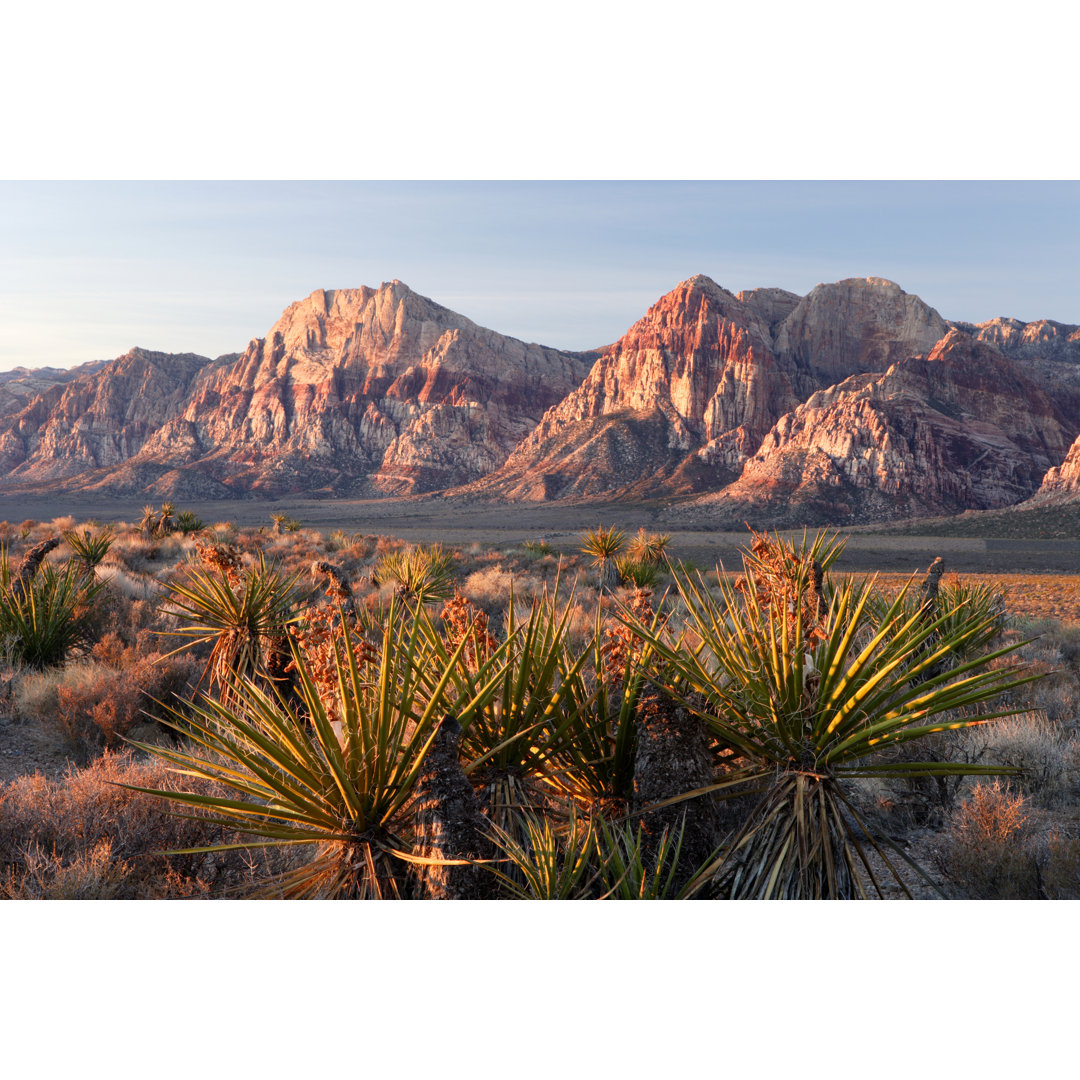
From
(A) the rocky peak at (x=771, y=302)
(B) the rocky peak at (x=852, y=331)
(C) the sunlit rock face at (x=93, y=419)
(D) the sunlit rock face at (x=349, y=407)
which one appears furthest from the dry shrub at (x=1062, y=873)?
(C) the sunlit rock face at (x=93, y=419)

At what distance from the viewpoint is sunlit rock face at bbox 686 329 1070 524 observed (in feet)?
257

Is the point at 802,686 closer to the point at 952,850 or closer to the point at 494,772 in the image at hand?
the point at 494,772

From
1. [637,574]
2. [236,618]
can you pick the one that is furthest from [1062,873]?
[637,574]

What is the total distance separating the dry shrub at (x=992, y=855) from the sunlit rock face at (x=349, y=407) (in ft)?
376

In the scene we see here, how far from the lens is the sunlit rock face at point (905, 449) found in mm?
78250

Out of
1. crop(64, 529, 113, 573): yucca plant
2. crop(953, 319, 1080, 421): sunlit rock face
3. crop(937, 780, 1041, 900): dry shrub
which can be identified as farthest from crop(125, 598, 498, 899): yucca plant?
crop(953, 319, 1080, 421): sunlit rock face

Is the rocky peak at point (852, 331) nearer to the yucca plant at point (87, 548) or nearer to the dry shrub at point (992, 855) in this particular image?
the yucca plant at point (87, 548)

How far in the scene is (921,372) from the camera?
95.2m

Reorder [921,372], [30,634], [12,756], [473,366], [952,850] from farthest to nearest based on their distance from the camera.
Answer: [473,366], [921,372], [30,634], [12,756], [952,850]

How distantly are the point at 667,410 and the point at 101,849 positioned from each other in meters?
114

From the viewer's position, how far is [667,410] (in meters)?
113

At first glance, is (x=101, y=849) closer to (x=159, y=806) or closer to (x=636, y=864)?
(x=159, y=806)

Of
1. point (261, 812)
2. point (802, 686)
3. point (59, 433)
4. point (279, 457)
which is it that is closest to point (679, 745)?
point (802, 686)

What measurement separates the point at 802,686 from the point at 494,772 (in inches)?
58.2
